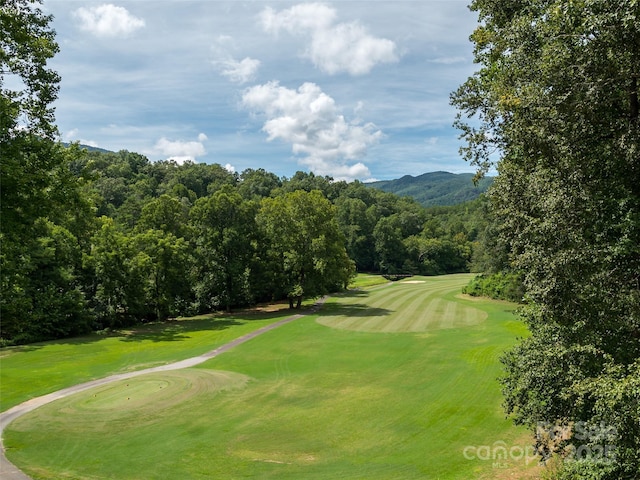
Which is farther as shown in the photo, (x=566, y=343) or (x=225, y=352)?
(x=225, y=352)

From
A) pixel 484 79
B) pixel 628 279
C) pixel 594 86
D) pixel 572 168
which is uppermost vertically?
pixel 484 79

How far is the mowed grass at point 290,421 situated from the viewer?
13.5m

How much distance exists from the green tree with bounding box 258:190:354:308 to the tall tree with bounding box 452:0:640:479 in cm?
3727

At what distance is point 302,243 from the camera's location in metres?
49.6

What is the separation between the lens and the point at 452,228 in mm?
130000

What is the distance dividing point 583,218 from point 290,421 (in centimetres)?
1304

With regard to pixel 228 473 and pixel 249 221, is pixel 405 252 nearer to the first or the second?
pixel 249 221

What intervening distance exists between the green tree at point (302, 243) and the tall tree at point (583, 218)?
37.3 meters

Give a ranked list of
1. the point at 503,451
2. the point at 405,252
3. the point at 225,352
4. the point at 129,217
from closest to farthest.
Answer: the point at 503,451 → the point at 225,352 → the point at 129,217 → the point at 405,252

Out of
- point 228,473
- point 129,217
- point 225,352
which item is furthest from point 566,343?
point 129,217

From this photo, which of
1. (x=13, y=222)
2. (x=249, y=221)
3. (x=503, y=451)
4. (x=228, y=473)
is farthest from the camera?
(x=249, y=221)

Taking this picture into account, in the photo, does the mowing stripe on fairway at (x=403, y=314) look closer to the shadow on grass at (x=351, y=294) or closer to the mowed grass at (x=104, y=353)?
the shadow on grass at (x=351, y=294)

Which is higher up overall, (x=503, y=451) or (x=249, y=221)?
(x=249, y=221)

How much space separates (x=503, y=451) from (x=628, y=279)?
738 centimetres
